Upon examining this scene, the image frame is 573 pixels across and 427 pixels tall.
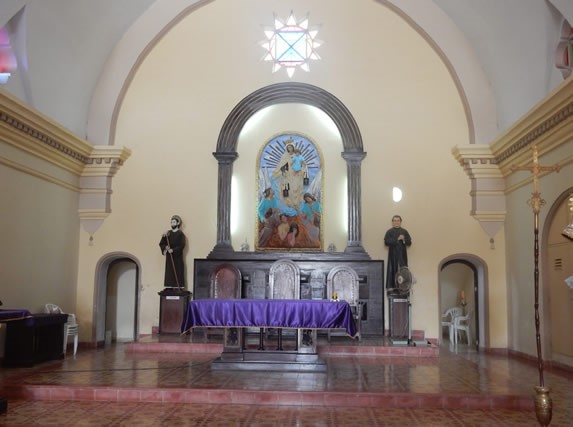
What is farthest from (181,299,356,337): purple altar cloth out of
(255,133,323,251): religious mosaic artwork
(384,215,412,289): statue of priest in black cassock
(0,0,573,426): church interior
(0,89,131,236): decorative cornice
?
(0,89,131,236): decorative cornice

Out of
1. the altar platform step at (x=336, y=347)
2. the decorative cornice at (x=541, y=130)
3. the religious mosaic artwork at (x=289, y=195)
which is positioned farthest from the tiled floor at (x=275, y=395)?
the religious mosaic artwork at (x=289, y=195)

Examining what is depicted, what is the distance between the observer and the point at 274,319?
962 cm

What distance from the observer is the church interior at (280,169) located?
11695mm

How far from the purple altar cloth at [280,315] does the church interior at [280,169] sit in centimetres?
178

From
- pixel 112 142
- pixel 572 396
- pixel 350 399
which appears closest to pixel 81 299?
pixel 112 142

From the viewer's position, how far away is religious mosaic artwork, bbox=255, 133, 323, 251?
1415cm

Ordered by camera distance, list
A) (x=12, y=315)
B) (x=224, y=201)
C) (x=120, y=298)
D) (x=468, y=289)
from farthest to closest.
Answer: (x=468, y=289), (x=120, y=298), (x=224, y=201), (x=12, y=315)

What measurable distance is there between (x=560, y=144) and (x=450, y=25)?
4764mm

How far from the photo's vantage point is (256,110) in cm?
1441

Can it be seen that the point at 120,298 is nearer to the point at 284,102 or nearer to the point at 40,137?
the point at 40,137

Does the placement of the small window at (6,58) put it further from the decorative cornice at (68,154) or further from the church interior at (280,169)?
the decorative cornice at (68,154)

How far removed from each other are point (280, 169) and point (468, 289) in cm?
625

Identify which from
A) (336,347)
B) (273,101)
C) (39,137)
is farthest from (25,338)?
(273,101)

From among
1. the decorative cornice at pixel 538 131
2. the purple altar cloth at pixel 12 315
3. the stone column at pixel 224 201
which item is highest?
the decorative cornice at pixel 538 131
